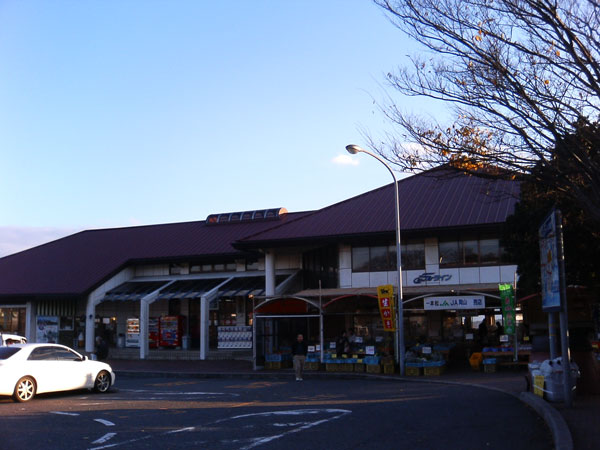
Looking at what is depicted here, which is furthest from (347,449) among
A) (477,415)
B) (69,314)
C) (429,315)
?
(69,314)

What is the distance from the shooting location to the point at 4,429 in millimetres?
→ 11664

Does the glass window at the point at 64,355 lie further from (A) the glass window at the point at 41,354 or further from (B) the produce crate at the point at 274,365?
(B) the produce crate at the point at 274,365

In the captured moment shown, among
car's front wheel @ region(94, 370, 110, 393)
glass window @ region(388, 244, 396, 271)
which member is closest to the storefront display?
glass window @ region(388, 244, 396, 271)

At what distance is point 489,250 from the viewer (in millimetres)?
28156

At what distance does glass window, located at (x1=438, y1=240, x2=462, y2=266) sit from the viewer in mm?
28750

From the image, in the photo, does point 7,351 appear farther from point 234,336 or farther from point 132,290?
point 132,290

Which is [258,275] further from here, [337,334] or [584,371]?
[584,371]

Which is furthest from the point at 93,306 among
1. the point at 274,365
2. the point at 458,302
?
the point at 458,302

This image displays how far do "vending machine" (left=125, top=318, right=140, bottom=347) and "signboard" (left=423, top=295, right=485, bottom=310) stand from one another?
19843mm

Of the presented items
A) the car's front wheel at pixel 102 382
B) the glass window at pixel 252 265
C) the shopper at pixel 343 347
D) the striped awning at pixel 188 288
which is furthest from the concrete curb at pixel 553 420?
the glass window at pixel 252 265

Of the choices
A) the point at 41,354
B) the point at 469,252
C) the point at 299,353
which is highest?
the point at 469,252

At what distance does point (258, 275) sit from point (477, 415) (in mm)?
24139

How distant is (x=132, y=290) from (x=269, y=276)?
31.9 feet

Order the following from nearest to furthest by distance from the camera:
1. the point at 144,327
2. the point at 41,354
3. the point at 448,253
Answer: the point at 41,354 → the point at 448,253 → the point at 144,327
